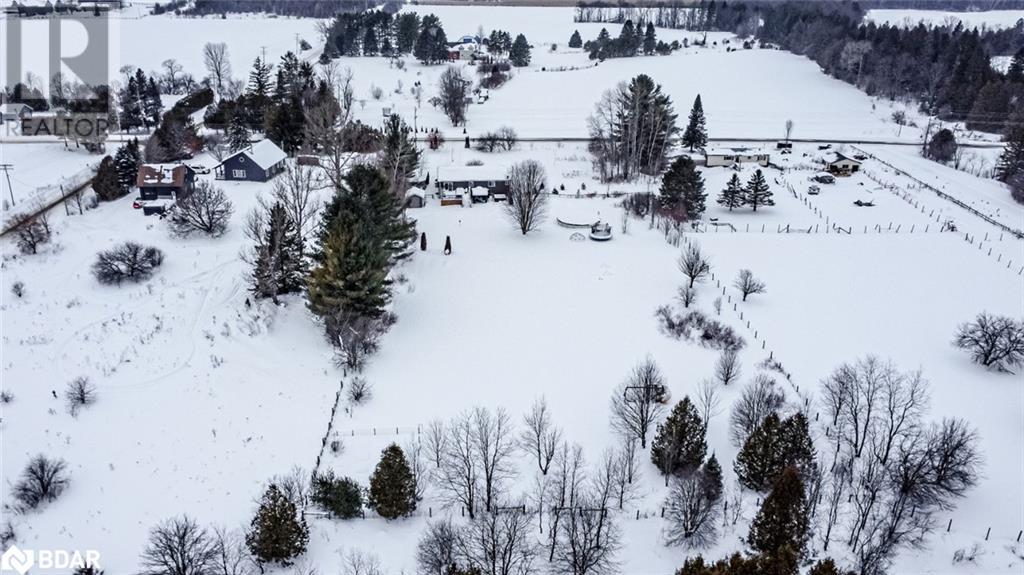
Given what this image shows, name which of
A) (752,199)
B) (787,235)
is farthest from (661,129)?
(787,235)

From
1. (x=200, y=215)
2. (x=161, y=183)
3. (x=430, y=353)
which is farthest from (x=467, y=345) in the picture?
(x=161, y=183)

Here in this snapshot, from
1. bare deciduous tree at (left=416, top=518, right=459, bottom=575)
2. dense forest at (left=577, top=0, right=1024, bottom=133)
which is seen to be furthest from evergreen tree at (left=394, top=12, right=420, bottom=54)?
bare deciduous tree at (left=416, top=518, right=459, bottom=575)

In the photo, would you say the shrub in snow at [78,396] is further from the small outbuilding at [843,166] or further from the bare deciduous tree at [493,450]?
the small outbuilding at [843,166]

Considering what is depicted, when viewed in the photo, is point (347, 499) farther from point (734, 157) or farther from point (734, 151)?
point (734, 151)

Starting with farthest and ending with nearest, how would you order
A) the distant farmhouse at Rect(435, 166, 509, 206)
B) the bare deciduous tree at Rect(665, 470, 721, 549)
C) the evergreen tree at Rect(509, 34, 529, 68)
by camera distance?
1. the evergreen tree at Rect(509, 34, 529, 68)
2. the distant farmhouse at Rect(435, 166, 509, 206)
3. the bare deciduous tree at Rect(665, 470, 721, 549)

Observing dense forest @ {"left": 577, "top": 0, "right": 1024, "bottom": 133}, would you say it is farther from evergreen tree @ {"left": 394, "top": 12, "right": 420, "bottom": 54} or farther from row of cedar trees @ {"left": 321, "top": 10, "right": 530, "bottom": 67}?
evergreen tree @ {"left": 394, "top": 12, "right": 420, "bottom": 54}
